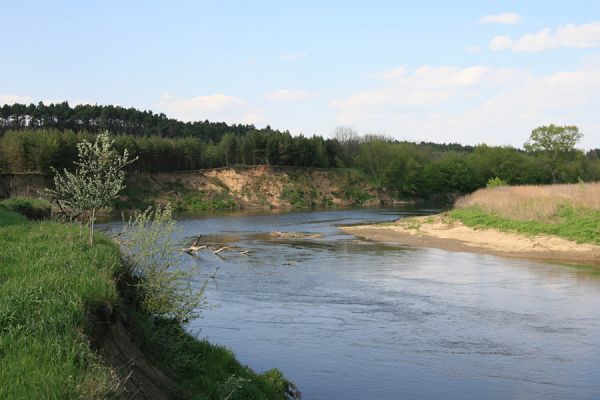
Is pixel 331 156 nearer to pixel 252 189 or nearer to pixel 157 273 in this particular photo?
pixel 252 189

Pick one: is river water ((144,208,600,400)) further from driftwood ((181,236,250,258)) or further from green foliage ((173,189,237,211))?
green foliage ((173,189,237,211))

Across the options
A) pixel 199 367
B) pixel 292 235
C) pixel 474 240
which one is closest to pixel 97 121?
pixel 292 235

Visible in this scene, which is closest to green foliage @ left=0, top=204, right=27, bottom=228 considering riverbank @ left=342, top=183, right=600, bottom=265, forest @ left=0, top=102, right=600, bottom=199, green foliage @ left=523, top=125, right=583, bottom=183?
riverbank @ left=342, top=183, right=600, bottom=265

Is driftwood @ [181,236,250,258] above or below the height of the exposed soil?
below

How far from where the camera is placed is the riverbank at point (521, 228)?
38.8 metres

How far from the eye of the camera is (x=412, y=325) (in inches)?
813

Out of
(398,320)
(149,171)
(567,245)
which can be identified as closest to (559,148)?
(149,171)

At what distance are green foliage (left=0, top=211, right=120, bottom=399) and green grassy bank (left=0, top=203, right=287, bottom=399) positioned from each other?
1cm

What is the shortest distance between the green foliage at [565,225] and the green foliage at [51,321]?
119 ft

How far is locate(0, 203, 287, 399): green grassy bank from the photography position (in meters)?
6.38

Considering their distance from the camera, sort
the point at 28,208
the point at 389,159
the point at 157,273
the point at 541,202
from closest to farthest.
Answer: the point at 157,273 < the point at 28,208 < the point at 541,202 < the point at 389,159

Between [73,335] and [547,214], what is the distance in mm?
43666

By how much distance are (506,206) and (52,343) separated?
159 feet

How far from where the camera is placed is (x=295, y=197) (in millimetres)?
110250
